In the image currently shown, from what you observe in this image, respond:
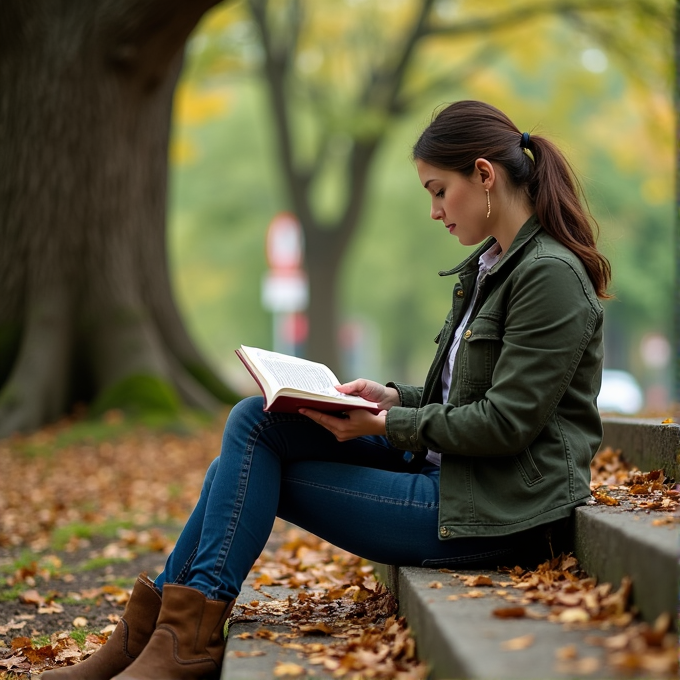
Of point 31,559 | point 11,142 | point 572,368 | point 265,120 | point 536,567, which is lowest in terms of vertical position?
point 31,559

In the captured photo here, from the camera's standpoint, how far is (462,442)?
→ 2932 millimetres

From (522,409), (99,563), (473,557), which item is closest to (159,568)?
(99,563)

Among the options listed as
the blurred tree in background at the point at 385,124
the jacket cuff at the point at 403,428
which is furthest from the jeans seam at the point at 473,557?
the blurred tree in background at the point at 385,124

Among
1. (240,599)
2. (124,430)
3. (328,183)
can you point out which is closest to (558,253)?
(240,599)

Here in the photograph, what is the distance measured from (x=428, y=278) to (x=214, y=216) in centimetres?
656

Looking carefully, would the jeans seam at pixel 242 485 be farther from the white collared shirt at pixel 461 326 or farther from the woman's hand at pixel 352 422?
the white collared shirt at pixel 461 326

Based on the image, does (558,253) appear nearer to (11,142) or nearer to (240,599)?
(240,599)

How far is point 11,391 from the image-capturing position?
8.93 m

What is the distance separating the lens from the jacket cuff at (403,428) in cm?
303

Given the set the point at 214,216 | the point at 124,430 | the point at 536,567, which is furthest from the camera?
the point at 214,216

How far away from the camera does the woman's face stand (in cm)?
320

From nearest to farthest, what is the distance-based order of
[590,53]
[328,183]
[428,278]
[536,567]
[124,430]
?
[536,567], [124,430], [590,53], [428,278], [328,183]

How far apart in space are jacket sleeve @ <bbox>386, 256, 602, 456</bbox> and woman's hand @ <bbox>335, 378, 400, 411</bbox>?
0.49 metres

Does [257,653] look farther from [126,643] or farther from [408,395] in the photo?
[408,395]
